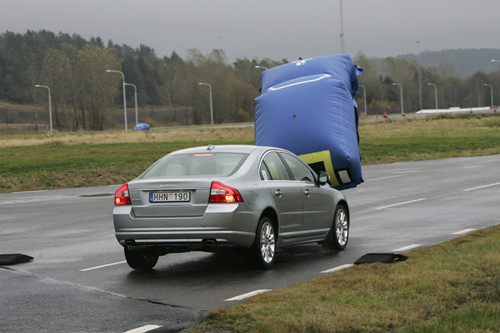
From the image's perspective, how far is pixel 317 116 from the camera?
17172 mm

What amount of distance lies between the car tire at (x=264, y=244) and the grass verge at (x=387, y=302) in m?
1.17

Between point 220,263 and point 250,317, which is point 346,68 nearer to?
point 220,263

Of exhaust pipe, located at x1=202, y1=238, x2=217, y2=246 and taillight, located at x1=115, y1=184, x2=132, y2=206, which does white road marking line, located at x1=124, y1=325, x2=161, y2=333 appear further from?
taillight, located at x1=115, y1=184, x2=132, y2=206

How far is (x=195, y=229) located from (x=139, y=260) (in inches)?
49.0

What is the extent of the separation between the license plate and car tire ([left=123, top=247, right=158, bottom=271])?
2.76ft

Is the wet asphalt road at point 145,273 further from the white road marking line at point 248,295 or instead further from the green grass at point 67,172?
the green grass at point 67,172

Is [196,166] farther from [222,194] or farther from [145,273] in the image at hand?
[145,273]

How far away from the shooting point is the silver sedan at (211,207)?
10055mm

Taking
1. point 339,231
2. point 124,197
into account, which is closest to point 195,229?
point 124,197

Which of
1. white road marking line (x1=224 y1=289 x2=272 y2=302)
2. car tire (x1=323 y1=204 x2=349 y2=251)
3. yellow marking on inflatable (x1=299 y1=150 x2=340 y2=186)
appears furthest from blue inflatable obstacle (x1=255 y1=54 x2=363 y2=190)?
white road marking line (x1=224 y1=289 x2=272 y2=302)

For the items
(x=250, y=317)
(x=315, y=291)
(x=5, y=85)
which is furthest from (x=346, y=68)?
(x=5, y=85)

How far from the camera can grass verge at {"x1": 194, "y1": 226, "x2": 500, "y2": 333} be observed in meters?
6.86

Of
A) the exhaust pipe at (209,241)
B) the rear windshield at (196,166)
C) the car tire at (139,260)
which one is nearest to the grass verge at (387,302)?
the exhaust pipe at (209,241)

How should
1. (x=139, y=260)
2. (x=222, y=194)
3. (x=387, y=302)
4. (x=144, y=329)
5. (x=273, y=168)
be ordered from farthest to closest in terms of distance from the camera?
(x=273, y=168) → (x=139, y=260) → (x=222, y=194) → (x=387, y=302) → (x=144, y=329)
